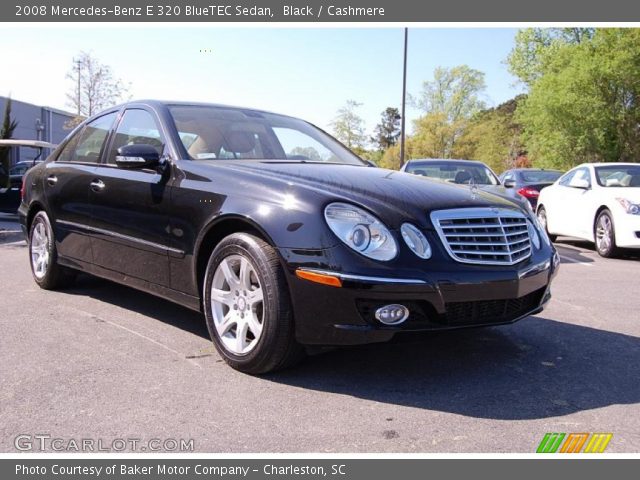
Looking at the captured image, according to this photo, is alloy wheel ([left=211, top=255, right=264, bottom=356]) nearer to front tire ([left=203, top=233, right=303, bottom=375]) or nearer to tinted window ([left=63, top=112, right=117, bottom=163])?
front tire ([left=203, top=233, right=303, bottom=375])

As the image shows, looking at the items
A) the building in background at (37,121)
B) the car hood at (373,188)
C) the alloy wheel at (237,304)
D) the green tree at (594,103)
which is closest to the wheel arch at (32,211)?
the car hood at (373,188)

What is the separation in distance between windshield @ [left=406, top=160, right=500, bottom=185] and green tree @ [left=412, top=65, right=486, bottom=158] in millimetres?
42212

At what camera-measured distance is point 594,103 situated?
3384cm


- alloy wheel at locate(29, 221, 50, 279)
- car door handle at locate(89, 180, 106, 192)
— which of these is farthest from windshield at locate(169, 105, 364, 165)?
alloy wheel at locate(29, 221, 50, 279)

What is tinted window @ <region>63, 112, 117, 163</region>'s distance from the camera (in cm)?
525

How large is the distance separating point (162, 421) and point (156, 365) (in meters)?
0.84

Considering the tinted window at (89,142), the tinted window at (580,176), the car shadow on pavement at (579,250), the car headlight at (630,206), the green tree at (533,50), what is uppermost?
the green tree at (533,50)

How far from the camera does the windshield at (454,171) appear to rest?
10.6m

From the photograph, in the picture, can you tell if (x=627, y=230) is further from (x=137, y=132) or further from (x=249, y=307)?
(x=249, y=307)

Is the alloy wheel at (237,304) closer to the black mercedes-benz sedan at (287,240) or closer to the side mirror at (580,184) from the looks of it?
the black mercedes-benz sedan at (287,240)

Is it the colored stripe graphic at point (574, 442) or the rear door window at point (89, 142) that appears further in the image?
the rear door window at point (89, 142)

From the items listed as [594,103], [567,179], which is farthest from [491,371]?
[594,103]

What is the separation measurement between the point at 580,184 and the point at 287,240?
326 inches

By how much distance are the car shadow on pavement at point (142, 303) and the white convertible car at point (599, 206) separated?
6.65 meters
